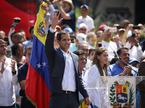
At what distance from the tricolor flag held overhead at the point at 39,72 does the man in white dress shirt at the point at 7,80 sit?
272 millimetres

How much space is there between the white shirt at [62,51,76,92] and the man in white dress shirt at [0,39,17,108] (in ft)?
4.07

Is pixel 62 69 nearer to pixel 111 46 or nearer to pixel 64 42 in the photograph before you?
pixel 64 42

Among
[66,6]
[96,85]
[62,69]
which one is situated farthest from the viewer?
[66,6]

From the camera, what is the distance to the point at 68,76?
11688 mm

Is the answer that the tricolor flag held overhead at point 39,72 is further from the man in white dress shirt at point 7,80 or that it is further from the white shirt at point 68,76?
the white shirt at point 68,76

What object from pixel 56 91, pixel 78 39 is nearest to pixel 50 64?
pixel 56 91

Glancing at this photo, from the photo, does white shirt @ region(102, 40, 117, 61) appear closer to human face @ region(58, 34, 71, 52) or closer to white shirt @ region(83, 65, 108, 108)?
white shirt @ region(83, 65, 108, 108)

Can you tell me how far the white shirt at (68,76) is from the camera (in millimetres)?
11625

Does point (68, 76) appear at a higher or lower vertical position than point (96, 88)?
higher

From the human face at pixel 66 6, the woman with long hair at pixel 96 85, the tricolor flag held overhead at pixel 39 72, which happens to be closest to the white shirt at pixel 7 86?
the tricolor flag held overhead at pixel 39 72

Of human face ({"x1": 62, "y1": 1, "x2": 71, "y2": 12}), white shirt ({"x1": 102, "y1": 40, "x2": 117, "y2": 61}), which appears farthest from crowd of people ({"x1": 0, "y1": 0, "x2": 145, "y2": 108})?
human face ({"x1": 62, "y1": 1, "x2": 71, "y2": 12})

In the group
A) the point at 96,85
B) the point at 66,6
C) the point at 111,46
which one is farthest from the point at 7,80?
the point at 111,46

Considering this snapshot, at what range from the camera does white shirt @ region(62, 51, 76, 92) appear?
458 inches

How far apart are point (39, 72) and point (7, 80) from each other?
1.95ft
